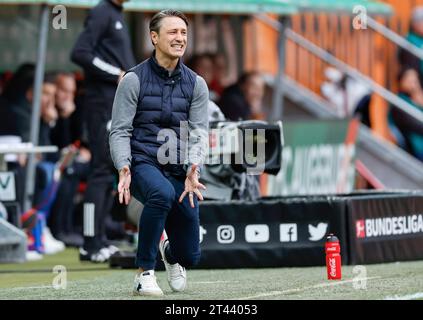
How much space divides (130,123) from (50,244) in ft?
19.1

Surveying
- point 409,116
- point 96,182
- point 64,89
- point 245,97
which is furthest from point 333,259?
point 409,116

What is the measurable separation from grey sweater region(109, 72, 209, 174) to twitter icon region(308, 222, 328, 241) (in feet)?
7.53

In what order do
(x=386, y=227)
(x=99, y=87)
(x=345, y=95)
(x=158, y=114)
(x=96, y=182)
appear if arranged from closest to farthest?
(x=158, y=114), (x=386, y=227), (x=99, y=87), (x=96, y=182), (x=345, y=95)

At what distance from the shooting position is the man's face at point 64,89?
51.7ft

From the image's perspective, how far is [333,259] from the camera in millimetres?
A: 9328

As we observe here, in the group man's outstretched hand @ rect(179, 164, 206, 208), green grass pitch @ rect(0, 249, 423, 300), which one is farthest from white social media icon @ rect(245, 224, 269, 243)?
man's outstretched hand @ rect(179, 164, 206, 208)

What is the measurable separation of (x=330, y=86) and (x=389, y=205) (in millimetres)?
8542

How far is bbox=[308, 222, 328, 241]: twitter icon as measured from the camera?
1072 cm

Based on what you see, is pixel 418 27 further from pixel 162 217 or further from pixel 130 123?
pixel 162 217

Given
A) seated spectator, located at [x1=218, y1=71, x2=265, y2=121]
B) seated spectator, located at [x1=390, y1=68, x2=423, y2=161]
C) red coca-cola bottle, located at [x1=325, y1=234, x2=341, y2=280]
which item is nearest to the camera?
red coca-cola bottle, located at [x1=325, y1=234, x2=341, y2=280]

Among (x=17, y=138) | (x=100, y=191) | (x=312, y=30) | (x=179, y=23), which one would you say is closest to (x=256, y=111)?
(x=312, y=30)

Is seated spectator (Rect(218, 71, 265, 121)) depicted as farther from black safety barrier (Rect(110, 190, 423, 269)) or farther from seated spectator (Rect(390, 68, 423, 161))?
black safety barrier (Rect(110, 190, 423, 269))

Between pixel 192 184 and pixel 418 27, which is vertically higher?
pixel 418 27

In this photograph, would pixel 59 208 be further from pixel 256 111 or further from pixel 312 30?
pixel 312 30
